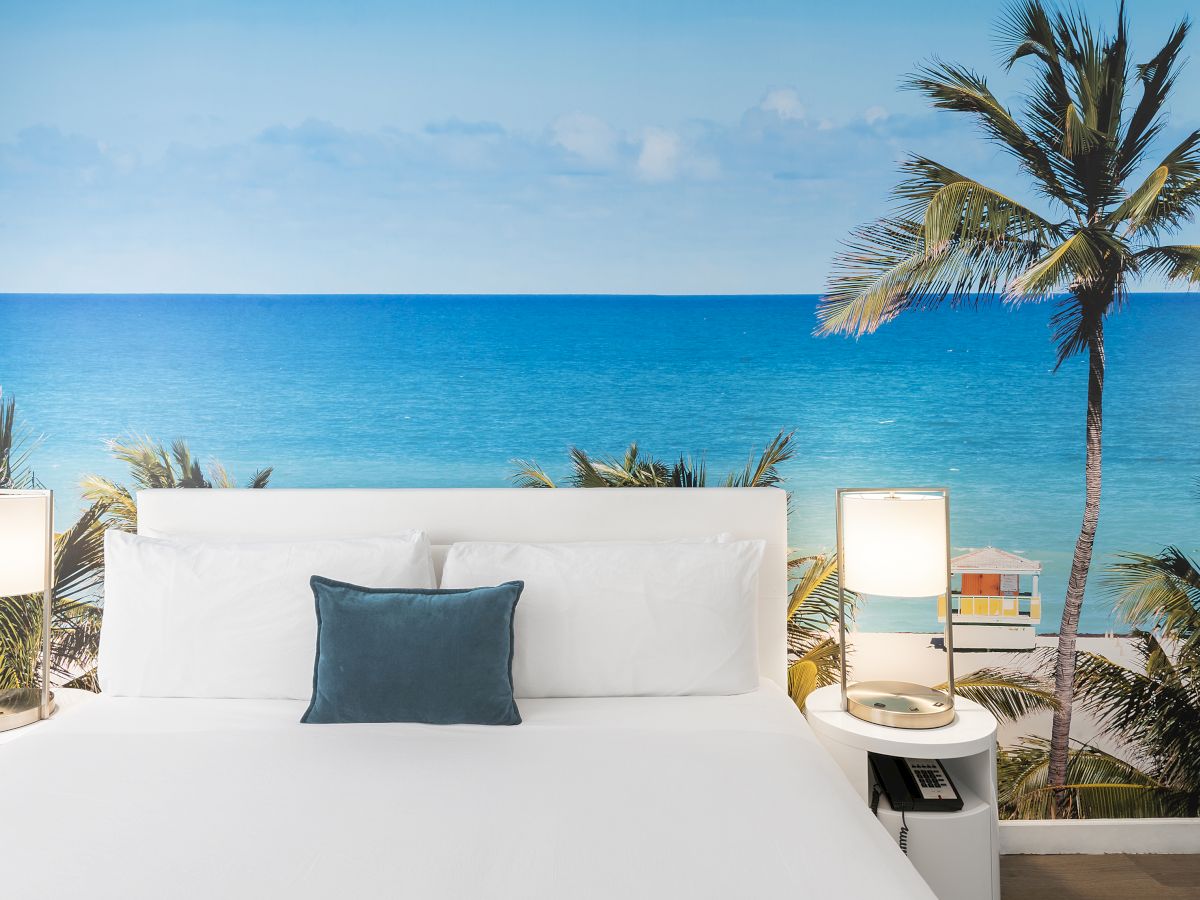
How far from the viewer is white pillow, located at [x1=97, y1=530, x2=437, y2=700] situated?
209 cm

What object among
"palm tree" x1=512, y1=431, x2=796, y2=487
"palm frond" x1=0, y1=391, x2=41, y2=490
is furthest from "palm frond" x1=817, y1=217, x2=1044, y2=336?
"palm frond" x1=0, y1=391, x2=41, y2=490

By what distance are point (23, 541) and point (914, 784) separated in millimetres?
2530

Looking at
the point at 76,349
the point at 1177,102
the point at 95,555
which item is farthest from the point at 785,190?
the point at 95,555

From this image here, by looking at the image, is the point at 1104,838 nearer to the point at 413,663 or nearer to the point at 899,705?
the point at 899,705

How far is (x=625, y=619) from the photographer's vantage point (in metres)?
2.14

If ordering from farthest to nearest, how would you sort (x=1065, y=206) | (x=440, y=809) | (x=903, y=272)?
(x=903, y=272)
(x=1065, y=206)
(x=440, y=809)

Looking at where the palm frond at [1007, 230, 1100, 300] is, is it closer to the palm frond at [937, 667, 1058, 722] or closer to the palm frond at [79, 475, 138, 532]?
the palm frond at [937, 667, 1058, 722]

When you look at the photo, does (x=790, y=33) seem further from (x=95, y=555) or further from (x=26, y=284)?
(x=95, y=555)

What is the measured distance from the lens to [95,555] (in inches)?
107

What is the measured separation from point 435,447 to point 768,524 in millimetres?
1124

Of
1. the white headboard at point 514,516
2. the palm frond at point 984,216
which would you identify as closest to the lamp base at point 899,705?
the white headboard at point 514,516

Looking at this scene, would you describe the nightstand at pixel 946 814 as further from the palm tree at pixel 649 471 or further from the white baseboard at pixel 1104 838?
the palm tree at pixel 649 471

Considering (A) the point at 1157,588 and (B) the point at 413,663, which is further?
(A) the point at 1157,588

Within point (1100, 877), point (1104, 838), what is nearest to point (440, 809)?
point (1100, 877)
